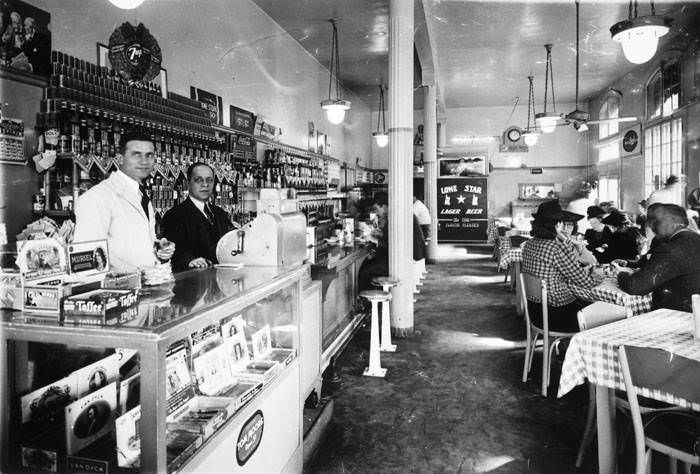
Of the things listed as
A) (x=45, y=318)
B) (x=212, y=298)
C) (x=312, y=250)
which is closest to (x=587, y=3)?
(x=312, y=250)

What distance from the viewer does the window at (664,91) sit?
392 inches

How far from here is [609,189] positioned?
14328 millimetres

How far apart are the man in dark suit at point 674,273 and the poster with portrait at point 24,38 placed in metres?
4.67

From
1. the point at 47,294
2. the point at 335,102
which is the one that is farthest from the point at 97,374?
the point at 335,102

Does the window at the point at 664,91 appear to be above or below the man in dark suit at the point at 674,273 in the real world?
above

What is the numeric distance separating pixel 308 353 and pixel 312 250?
104cm

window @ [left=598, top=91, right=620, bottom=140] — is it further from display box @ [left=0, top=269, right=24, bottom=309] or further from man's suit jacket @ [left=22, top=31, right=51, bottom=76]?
display box @ [left=0, top=269, right=24, bottom=309]

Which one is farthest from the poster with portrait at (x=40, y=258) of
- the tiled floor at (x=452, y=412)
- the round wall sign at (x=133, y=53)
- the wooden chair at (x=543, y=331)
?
the wooden chair at (x=543, y=331)

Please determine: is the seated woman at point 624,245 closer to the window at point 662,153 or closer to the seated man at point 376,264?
the seated man at point 376,264

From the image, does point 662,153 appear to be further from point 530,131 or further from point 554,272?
point 554,272

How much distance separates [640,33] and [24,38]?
16.8 feet

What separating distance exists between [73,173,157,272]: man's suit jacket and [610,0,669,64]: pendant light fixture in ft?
14.3

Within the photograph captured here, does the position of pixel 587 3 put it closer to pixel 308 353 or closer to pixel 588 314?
pixel 588 314

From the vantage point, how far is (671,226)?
12.1 feet
